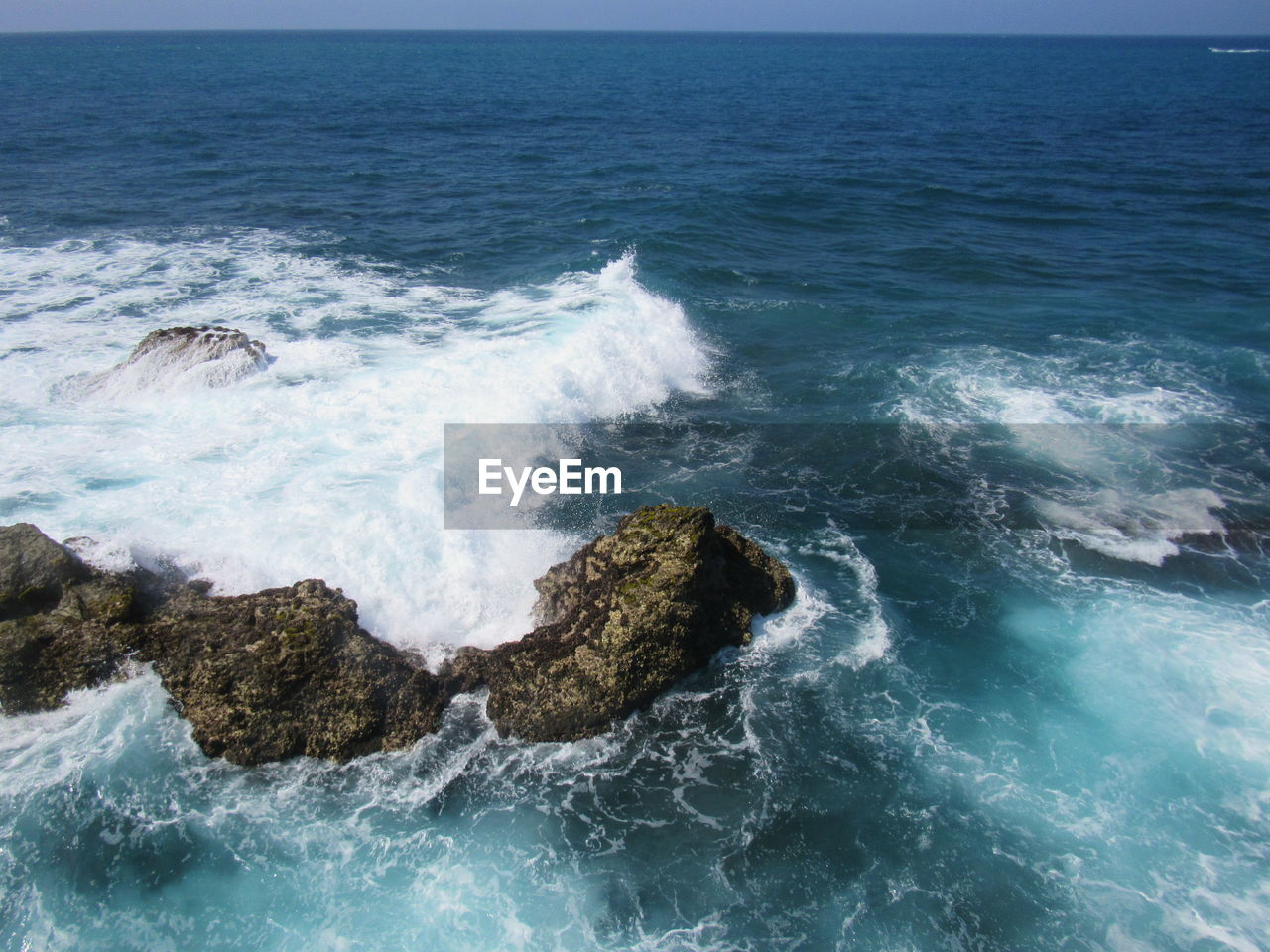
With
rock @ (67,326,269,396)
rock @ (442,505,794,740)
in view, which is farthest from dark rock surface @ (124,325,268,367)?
rock @ (442,505,794,740)

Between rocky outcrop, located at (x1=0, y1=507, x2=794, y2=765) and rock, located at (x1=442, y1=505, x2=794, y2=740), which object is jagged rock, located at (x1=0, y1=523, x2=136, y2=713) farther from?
rock, located at (x1=442, y1=505, x2=794, y2=740)

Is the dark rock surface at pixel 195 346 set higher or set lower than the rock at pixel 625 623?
higher

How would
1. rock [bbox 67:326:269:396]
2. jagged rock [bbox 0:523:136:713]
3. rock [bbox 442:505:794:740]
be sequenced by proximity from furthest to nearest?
rock [bbox 67:326:269:396] < rock [bbox 442:505:794:740] < jagged rock [bbox 0:523:136:713]

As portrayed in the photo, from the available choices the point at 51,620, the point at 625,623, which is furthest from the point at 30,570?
the point at 625,623

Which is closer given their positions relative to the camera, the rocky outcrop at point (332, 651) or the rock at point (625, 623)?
the rocky outcrop at point (332, 651)

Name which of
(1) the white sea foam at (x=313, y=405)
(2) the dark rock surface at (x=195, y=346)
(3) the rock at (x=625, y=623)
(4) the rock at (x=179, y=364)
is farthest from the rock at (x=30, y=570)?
(2) the dark rock surface at (x=195, y=346)

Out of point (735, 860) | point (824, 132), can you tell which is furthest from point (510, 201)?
point (735, 860)

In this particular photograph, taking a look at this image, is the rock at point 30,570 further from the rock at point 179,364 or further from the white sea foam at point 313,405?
the rock at point 179,364
